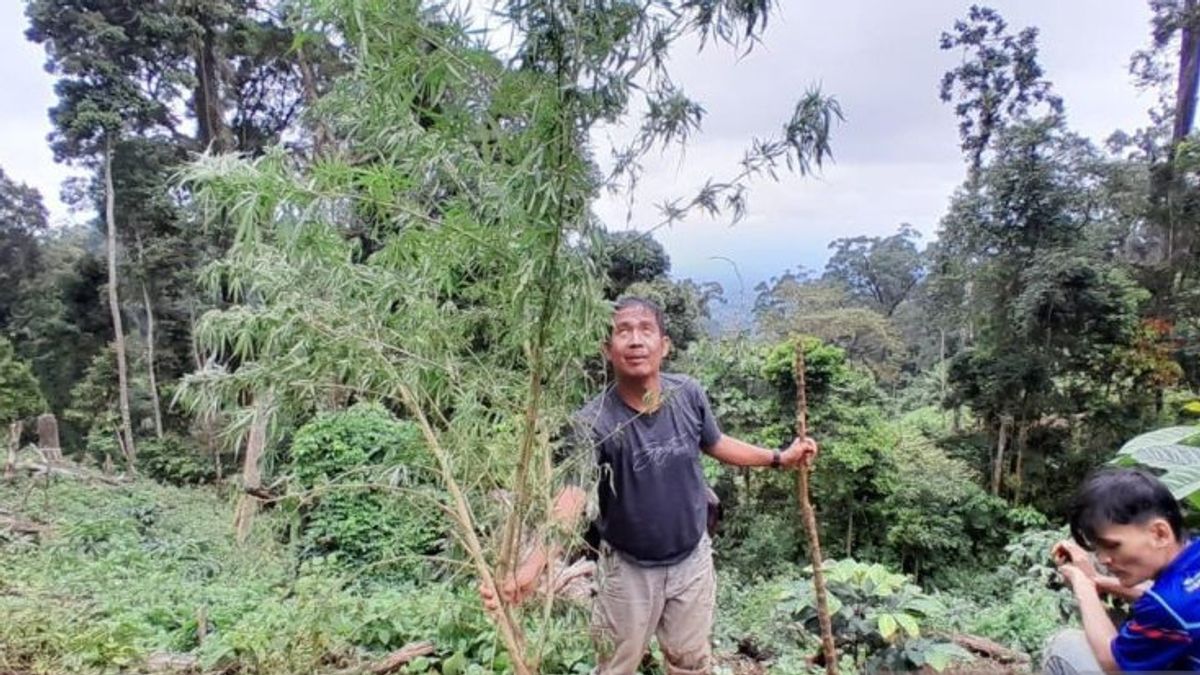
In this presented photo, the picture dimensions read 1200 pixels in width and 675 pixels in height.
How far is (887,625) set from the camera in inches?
86.0

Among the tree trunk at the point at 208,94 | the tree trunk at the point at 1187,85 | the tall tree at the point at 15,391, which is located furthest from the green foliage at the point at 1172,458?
the tall tree at the point at 15,391

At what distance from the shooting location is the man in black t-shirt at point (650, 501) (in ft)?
5.52

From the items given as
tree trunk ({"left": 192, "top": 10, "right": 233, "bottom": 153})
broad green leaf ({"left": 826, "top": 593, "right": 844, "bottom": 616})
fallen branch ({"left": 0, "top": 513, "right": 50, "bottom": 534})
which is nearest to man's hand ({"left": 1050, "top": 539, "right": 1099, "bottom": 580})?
broad green leaf ({"left": 826, "top": 593, "right": 844, "bottom": 616})

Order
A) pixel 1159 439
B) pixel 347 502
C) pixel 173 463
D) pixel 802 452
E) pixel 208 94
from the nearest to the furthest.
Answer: pixel 802 452, pixel 1159 439, pixel 347 502, pixel 208 94, pixel 173 463

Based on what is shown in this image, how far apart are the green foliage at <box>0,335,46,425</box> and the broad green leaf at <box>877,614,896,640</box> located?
13.6 m

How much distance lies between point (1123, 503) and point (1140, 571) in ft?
0.48

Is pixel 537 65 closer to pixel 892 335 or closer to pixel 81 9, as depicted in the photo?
pixel 81 9

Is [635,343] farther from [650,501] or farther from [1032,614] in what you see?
[1032,614]

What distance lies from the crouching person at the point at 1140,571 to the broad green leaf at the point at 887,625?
75 centimetres

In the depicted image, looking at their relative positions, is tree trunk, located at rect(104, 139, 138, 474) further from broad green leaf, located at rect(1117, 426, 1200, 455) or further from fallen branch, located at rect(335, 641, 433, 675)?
broad green leaf, located at rect(1117, 426, 1200, 455)

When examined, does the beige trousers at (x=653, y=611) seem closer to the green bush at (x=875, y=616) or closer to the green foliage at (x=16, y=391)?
the green bush at (x=875, y=616)

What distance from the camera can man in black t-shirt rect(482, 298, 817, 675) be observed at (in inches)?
66.2

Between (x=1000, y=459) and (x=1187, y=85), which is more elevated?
(x=1187, y=85)

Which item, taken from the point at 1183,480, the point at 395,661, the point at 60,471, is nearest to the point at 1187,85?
the point at 1183,480
